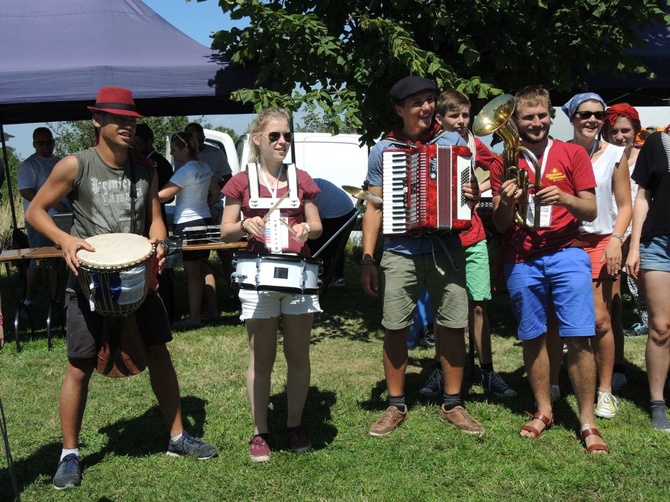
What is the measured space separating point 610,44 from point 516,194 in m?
3.30

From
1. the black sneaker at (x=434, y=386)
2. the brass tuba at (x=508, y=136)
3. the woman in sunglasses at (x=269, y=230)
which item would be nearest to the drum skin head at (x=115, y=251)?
the woman in sunglasses at (x=269, y=230)

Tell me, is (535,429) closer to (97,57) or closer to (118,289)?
(118,289)

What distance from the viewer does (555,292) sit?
4.18 meters

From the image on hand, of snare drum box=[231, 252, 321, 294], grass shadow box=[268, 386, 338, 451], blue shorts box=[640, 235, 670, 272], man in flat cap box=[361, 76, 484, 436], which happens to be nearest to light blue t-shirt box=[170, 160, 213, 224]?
grass shadow box=[268, 386, 338, 451]

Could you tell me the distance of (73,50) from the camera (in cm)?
795

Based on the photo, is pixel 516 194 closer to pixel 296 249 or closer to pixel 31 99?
pixel 296 249

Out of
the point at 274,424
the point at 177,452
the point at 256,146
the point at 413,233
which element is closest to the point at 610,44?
the point at 413,233

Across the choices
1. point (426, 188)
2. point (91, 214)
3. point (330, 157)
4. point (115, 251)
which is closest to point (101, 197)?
point (91, 214)

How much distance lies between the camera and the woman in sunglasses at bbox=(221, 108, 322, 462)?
397 cm

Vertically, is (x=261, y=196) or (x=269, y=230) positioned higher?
(x=261, y=196)

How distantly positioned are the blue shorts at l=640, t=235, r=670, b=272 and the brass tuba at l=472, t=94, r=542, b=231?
2.57 feet

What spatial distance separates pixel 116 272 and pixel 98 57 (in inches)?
192

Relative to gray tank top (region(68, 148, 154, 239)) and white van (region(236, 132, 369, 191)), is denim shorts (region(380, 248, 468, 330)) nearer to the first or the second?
gray tank top (region(68, 148, 154, 239))

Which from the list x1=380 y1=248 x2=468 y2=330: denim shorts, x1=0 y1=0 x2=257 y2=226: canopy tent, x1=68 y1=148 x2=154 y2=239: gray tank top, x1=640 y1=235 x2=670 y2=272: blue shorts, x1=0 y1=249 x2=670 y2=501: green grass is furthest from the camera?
x1=0 y1=0 x2=257 y2=226: canopy tent
